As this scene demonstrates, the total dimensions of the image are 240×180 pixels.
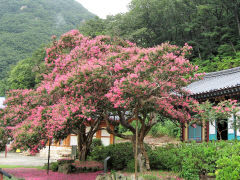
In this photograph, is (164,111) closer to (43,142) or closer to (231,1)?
(43,142)

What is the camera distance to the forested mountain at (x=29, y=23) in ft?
190

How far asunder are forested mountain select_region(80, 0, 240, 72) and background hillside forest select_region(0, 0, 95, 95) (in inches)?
945

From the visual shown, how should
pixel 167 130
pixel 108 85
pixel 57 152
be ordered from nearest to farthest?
pixel 108 85 → pixel 57 152 → pixel 167 130

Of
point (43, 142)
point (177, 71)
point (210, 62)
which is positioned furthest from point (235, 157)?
point (210, 62)

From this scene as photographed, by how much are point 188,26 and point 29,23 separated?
176 feet

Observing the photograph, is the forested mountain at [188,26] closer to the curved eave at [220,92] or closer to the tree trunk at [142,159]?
the curved eave at [220,92]

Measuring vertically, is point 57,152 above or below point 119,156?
below

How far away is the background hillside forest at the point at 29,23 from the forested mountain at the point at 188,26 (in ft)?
78.7

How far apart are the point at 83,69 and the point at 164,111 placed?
3.65 meters

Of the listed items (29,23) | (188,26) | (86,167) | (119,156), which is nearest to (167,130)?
(119,156)

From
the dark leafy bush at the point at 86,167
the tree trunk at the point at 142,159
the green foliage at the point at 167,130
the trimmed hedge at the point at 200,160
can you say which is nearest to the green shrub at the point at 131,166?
the trimmed hedge at the point at 200,160

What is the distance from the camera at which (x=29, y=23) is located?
7512cm

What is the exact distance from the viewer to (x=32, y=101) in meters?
13.2

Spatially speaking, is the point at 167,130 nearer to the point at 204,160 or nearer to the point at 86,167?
the point at 86,167
